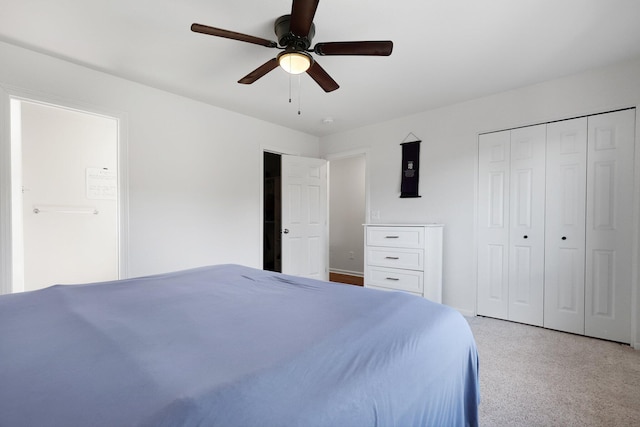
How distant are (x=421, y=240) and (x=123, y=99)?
3.41m

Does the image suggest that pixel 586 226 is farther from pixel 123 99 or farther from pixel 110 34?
pixel 123 99

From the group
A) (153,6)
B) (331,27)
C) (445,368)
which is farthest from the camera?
(331,27)

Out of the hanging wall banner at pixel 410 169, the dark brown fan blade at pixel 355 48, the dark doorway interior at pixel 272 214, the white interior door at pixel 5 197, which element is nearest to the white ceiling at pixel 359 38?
the dark brown fan blade at pixel 355 48

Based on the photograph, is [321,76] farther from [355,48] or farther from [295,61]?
[355,48]

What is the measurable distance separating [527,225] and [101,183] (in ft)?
16.6

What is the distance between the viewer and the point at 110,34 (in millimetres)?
2088

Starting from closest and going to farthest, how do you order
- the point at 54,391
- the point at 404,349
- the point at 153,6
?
1. the point at 54,391
2. the point at 404,349
3. the point at 153,6

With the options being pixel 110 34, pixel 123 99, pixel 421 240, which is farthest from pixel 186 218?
pixel 421 240

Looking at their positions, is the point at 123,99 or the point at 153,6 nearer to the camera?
the point at 153,6

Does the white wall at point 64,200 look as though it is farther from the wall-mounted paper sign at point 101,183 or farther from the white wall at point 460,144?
the white wall at point 460,144

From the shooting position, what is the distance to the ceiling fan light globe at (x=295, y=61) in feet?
6.06

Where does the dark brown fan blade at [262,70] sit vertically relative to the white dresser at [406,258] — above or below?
above

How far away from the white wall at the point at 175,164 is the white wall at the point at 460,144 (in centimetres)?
176

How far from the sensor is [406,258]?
10.9ft
